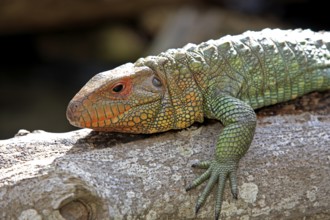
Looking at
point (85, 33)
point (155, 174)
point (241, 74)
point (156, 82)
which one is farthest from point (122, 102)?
point (85, 33)

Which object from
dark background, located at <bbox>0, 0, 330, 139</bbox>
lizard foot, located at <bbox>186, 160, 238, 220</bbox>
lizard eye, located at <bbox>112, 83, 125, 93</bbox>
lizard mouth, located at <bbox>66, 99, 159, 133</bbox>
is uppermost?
dark background, located at <bbox>0, 0, 330, 139</bbox>

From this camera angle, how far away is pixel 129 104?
520 centimetres

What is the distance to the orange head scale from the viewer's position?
5.07 metres

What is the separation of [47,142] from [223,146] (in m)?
1.54

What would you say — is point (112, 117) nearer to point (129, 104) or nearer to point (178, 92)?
point (129, 104)

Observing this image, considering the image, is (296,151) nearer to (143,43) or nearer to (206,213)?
(206,213)

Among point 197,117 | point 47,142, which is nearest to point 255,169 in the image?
point 197,117

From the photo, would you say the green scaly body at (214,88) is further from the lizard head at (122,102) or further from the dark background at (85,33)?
the dark background at (85,33)

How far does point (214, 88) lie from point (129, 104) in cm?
83

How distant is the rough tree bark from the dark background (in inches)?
298

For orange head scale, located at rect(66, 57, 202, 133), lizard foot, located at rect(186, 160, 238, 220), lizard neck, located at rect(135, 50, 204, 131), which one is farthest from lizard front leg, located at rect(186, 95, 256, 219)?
orange head scale, located at rect(66, 57, 202, 133)

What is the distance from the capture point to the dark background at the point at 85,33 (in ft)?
44.2

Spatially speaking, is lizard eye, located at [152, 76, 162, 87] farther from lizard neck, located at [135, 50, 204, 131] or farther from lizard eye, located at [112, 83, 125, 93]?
lizard eye, located at [112, 83, 125, 93]

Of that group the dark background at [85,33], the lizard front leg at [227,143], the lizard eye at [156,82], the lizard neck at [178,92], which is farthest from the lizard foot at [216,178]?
the dark background at [85,33]
